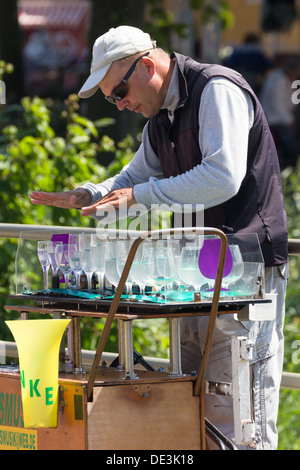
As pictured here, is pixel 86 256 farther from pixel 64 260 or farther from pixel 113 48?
pixel 113 48

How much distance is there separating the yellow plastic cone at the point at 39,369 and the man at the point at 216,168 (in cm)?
41

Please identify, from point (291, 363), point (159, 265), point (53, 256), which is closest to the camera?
point (159, 265)

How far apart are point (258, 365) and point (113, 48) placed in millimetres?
1098

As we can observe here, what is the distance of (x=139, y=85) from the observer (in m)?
2.75

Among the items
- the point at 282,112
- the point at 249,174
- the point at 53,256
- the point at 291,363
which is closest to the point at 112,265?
the point at 53,256

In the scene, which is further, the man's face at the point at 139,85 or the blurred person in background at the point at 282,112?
the blurred person in background at the point at 282,112

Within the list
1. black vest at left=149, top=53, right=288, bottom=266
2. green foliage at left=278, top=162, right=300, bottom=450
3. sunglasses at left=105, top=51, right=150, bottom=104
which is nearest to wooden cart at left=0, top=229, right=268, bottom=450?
black vest at left=149, top=53, right=288, bottom=266

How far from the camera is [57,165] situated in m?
4.89

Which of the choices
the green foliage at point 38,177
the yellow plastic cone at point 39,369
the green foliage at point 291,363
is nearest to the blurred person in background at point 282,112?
the green foliage at point 291,363

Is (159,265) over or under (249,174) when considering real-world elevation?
under

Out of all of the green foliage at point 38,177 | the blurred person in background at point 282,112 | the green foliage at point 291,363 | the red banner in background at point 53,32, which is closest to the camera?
the green foliage at point 291,363

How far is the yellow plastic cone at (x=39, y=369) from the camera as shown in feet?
7.73

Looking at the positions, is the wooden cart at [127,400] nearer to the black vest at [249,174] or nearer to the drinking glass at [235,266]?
the drinking glass at [235,266]

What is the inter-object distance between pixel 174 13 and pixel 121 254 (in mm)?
8330
